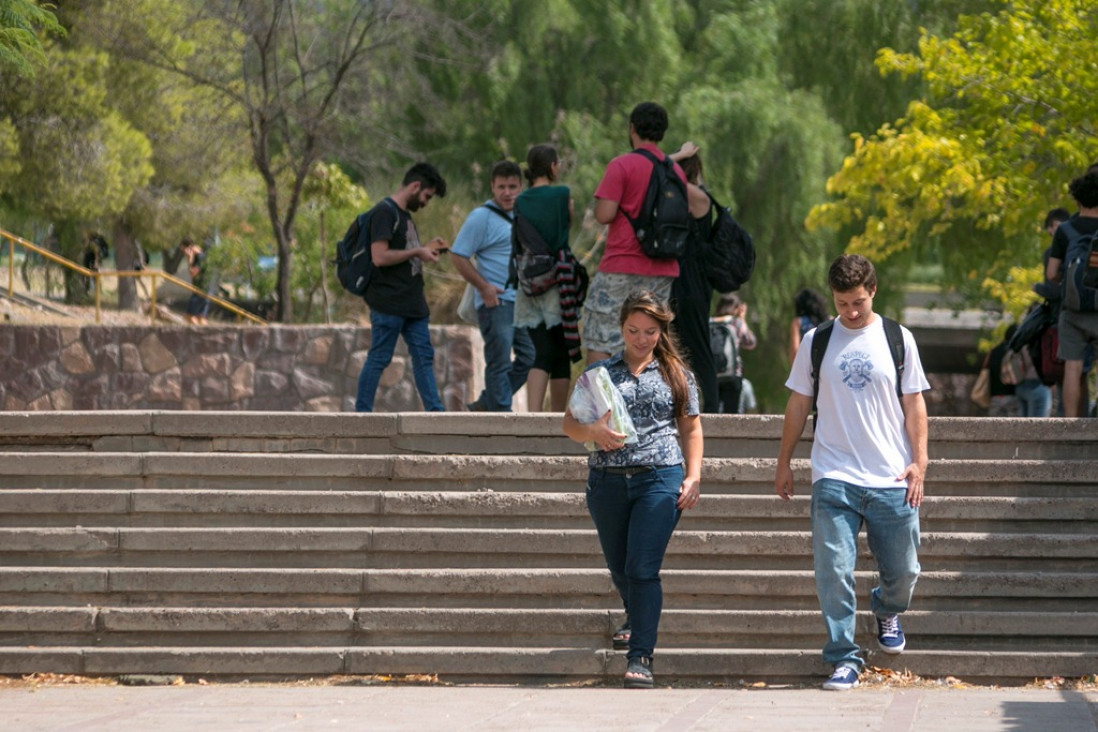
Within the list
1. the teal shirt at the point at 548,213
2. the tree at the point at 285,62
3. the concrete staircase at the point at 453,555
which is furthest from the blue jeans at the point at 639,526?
the tree at the point at 285,62

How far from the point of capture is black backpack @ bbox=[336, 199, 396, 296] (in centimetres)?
961

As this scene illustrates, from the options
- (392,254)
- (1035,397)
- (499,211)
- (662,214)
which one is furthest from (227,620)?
(1035,397)

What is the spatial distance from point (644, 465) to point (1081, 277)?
289cm

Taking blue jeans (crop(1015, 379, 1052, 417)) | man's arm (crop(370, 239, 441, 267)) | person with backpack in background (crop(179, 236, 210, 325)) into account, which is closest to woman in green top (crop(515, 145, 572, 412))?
man's arm (crop(370, 239, 441, 267))

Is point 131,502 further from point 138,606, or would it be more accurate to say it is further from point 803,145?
point 803,145

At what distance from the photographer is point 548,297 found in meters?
8.93

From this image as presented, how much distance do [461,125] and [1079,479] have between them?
21068 mm

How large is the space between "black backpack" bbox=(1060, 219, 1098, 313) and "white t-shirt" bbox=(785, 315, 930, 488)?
6.41ft

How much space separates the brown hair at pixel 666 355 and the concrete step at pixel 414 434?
3.82 feet

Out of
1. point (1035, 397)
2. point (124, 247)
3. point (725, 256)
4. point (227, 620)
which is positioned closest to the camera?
point (227, 620)

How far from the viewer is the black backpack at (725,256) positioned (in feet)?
28.3

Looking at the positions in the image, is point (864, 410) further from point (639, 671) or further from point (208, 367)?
point (208, 367)

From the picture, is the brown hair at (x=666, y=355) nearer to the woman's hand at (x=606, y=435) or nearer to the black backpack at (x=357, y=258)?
the woman's hand at (x=606, y=435)

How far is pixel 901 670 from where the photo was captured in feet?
23.4
